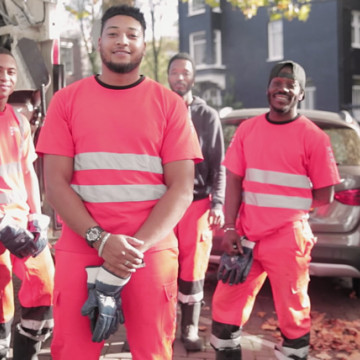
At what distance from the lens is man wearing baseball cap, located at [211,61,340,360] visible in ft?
10.7

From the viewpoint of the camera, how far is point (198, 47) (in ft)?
98.2

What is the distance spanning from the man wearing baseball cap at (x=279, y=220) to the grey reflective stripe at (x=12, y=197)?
124 cm

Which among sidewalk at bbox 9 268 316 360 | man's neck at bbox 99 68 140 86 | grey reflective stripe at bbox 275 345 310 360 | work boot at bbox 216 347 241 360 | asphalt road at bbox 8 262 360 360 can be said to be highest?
man's neck at bbox 99 68 140 86

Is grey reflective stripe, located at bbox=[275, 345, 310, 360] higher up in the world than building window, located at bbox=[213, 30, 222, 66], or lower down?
lower down

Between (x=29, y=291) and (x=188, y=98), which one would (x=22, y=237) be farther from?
(x=188, y=98)

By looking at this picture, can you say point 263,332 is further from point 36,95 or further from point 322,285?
point 36,95

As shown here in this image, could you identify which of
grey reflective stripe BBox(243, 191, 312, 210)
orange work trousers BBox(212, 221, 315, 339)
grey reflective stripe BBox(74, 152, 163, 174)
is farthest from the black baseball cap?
grey reflective stripe BBox(74, 152, 163, 174)

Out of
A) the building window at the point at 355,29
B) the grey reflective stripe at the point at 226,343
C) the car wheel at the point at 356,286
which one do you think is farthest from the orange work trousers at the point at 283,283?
the building window at the point at 355,29

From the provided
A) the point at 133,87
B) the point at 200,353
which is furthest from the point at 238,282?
the point at 133,87

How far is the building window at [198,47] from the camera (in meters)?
29.4

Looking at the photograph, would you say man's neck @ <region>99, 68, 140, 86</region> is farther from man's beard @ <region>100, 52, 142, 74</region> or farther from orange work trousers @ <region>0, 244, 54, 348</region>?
orange work trousers @ <region>0, 244, 54, 348</region>

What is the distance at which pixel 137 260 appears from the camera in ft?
7.58

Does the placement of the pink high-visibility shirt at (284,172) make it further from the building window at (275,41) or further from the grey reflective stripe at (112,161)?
the building window at (275,41)

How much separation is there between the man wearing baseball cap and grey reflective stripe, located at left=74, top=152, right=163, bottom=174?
44.2 inches
